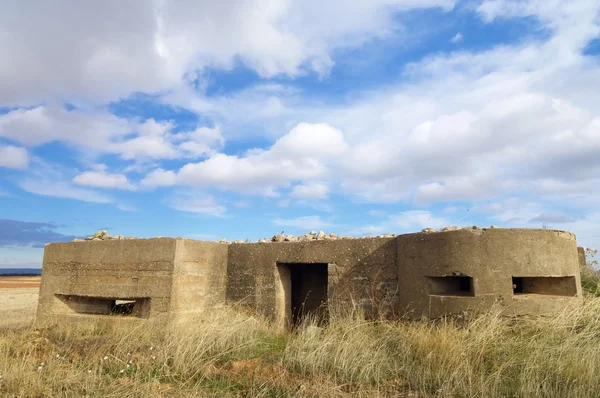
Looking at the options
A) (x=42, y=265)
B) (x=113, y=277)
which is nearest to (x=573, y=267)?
(x=113, y=277)

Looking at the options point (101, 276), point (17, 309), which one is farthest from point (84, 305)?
point (17, 309)

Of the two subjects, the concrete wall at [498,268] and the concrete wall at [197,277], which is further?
the concrete wall at [197,277]

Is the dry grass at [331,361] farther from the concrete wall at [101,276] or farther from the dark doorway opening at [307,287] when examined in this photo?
the dark doorway opening at [307,287]

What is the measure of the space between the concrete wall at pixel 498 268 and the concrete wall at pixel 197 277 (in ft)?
10.7

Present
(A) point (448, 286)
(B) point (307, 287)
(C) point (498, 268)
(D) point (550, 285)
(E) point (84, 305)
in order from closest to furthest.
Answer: (C) point (498, 268)
(D) point (550, 285)
(A) point (448, 286)
(E) point (84, 305)
(B) point (307, 287)

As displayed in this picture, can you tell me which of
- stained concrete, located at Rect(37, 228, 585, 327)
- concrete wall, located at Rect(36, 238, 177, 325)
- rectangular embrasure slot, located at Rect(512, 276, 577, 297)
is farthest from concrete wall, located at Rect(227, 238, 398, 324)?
rectangular embrasure slot, located at Rect(512, 276, 577, 297)

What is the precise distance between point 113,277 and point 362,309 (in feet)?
13.0

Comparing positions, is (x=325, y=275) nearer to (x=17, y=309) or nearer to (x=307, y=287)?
(x=307, y=287)

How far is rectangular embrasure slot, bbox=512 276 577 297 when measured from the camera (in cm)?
575

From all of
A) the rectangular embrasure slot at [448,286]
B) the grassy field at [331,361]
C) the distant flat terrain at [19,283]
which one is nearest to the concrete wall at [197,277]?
the grassy field at [331,361]

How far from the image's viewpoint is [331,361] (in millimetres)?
4746

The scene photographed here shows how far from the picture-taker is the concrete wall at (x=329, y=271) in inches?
252

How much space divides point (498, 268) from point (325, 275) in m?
3.53

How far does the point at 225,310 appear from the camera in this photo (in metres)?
7.22
